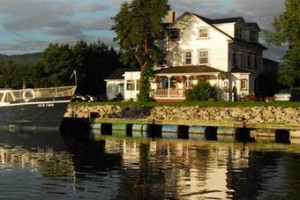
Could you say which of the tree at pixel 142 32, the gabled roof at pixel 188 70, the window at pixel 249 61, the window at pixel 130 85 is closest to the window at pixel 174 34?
the tree at pixel 142 32

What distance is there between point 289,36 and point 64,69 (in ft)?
103

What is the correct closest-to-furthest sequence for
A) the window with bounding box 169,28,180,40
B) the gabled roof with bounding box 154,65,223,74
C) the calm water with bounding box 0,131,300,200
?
1. the calm water with bounding box 0,131,300,200
2. the gabled roof with bounding box 154,65,223,74
3. the window with bounding box 169,28,180,40

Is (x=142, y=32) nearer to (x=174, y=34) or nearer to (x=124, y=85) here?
(x=174, y=34)

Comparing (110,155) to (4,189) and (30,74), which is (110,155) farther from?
(30,74)

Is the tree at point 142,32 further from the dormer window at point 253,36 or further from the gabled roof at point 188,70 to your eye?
the dormer window at point 253,36

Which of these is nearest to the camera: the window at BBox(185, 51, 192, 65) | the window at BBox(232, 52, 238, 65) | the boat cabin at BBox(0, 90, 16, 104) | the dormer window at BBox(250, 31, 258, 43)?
the boat cabin at BBox(0, 90, 16, 104)

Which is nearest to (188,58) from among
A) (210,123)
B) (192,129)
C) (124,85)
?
(124,85)

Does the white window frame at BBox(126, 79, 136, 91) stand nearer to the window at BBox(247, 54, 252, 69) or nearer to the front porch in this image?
the front porch

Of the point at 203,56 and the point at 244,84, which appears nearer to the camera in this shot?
the point at 244,84

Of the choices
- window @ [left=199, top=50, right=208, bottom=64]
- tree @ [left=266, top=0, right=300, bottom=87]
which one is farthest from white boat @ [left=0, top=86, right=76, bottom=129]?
tree @ [left=266, top=0, right=300, bottom=87]

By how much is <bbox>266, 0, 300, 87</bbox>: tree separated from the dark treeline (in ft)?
96.0

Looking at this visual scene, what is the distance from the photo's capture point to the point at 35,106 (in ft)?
193

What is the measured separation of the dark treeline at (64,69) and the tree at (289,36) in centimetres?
2927

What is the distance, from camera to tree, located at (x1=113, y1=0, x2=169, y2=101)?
226 ft
